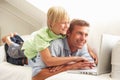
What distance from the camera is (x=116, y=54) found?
0.69 m

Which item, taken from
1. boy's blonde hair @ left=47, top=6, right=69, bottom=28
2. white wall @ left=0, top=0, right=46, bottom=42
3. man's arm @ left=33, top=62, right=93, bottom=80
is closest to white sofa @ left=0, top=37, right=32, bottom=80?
man's arm @ left=33, top=62, right=93, bottom=80

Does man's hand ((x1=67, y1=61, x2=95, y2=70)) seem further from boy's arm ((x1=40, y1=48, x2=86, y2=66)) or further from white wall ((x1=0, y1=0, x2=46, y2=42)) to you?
white wall ((x1=0, y1=0, x2=46, y2=42))

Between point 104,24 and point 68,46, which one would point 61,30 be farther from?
point 104,24

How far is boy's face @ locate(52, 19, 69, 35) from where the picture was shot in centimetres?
62

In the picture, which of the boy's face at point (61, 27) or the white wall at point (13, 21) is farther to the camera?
the white wall at point (13, 21)

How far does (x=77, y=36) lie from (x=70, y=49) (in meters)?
0.05

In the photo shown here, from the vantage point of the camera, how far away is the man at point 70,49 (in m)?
0.63

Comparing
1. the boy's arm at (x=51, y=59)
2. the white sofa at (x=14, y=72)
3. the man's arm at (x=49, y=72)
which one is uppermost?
the boy's arm at (x=51, y=59)

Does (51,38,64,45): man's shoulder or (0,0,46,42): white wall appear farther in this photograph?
(0,0,46,42): white wall

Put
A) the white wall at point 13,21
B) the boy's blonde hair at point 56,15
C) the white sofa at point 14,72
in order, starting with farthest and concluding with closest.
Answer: the white wall at point 13,21 → the white sofa at point 14,72 → the boy's blonde hair at point 56,15

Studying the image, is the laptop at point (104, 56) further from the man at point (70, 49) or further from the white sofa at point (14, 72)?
the white sofa at point (14, 72)

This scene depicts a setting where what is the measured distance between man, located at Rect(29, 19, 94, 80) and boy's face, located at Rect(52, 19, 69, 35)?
0.01m

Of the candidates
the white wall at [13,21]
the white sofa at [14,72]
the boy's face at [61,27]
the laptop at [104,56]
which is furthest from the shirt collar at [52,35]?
the white wall at [13,21]

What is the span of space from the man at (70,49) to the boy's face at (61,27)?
14mm
